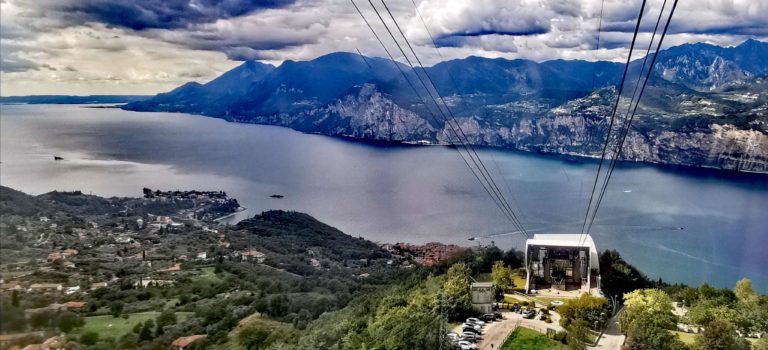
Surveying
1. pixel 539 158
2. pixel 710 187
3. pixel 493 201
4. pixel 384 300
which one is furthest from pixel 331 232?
pixel 539 158

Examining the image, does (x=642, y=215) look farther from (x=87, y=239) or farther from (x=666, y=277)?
(x=87, y=239)

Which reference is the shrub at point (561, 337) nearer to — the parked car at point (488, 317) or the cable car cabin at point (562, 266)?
the parked car at point (488, 317)

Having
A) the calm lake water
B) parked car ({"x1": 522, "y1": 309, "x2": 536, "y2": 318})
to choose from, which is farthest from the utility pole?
the calm lake water

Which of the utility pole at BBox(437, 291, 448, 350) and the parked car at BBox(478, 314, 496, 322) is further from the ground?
the utility pole at BBox(437, 291, 448, 350)

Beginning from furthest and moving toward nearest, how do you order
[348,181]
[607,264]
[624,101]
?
[624,101] → [348,181] → [607,264]

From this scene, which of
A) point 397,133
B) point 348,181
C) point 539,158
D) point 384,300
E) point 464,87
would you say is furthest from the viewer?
point 464,87

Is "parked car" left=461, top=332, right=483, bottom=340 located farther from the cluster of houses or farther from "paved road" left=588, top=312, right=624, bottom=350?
the cluster of houses

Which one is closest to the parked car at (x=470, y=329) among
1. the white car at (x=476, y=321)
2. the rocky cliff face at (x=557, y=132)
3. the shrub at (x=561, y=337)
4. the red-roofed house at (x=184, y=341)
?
the white car at (x=476, y=321)

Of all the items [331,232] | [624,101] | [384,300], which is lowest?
[331,232]
